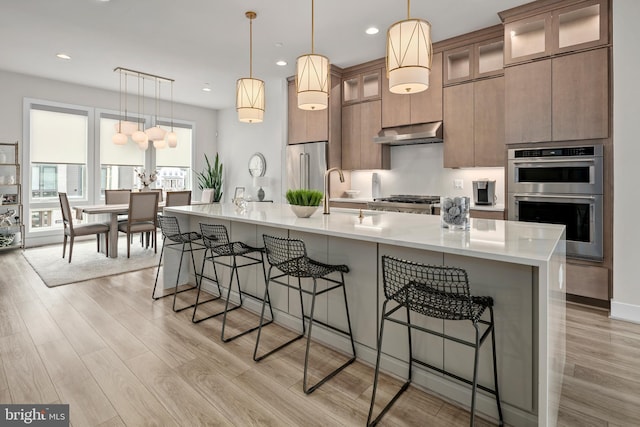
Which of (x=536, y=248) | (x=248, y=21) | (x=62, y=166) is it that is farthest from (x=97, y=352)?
(x=62, y=166)

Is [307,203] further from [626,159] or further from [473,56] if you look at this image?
[473,56]

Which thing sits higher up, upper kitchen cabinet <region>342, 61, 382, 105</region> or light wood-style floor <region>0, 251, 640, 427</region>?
upper kitchen cabinet <region>342, 61, 382, 105</region>

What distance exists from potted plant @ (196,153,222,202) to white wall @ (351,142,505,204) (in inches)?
151

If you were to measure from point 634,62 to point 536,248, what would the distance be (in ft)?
8.44

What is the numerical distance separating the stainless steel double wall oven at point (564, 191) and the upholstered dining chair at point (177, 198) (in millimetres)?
4534

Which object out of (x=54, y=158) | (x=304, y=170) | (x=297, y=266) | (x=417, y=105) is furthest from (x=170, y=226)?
(x=54, y=158)

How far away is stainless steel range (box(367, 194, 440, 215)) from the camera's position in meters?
4.16

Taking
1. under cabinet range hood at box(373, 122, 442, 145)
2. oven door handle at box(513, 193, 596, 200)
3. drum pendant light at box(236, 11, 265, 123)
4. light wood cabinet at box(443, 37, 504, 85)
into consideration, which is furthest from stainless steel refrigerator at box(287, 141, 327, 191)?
oven door handle at box(513, 193, 596, 200)

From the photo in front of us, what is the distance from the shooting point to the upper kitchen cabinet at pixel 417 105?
14.2 feet

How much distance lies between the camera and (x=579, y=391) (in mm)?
1938

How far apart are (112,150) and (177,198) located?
2465 millimetres

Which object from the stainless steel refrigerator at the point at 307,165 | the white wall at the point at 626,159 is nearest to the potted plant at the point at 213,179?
the stainless steel refrigerator at the point at 307,165

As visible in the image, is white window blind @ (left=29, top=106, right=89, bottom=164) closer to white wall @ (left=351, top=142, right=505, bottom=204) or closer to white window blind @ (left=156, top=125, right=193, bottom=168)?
white window blind @ (left=156, top=125, right=193, bottom=168)

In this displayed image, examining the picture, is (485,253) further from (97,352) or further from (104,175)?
(104,175)
